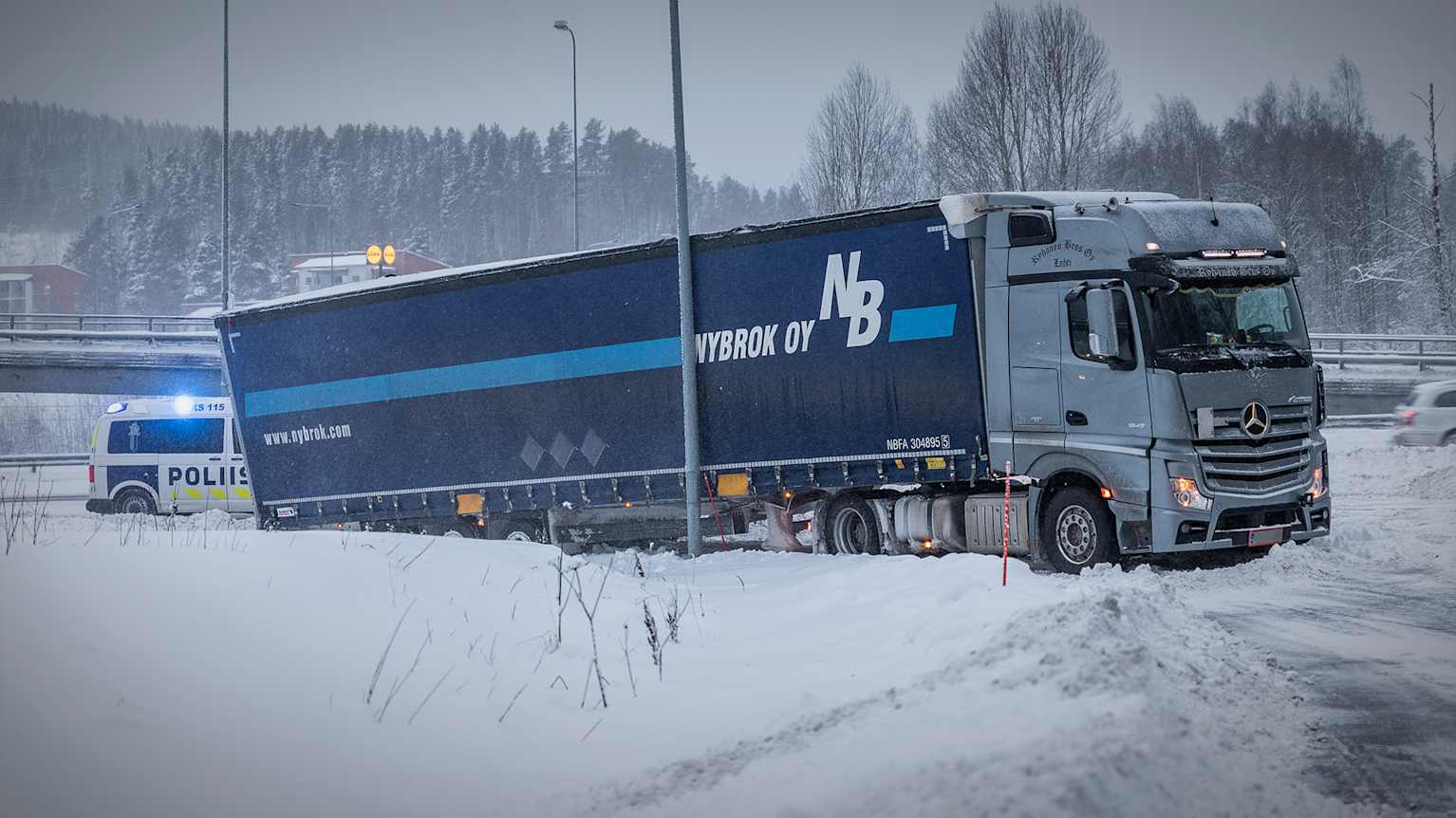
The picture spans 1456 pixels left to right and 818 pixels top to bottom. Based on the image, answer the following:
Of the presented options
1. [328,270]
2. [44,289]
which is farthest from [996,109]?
[44,289]

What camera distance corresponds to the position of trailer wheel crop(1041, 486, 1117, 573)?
39.8 ft

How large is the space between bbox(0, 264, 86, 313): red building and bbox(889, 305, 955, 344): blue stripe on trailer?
362 feet

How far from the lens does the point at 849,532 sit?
583 inches

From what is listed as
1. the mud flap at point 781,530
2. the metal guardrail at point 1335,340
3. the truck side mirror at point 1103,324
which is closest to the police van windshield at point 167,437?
the metal guardrail at point 1335,340

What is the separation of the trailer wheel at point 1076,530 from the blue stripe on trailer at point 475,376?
5.11 metres

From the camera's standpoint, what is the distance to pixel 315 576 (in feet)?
27.1

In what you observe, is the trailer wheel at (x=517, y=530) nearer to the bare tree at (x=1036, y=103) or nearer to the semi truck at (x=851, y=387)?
the semi truck at (x=851, y=387)

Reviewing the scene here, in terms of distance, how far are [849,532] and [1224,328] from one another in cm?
514

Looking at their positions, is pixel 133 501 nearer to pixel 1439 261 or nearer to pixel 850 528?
pixel 850 528

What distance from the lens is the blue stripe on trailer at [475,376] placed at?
15.3 m

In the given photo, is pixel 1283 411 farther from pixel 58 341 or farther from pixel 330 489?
pixel 58 341

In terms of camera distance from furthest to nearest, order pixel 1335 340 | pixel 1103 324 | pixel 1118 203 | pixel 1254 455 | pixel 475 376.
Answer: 1. pixel 1335 340
2. pixel 475 376
3. pixel 1118 203
4. pixel 1103 324
5. pixel 1254 455

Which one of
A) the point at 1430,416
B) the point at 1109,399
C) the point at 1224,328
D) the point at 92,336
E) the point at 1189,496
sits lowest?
the point at 1189,496

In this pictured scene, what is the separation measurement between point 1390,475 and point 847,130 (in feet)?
87.6
